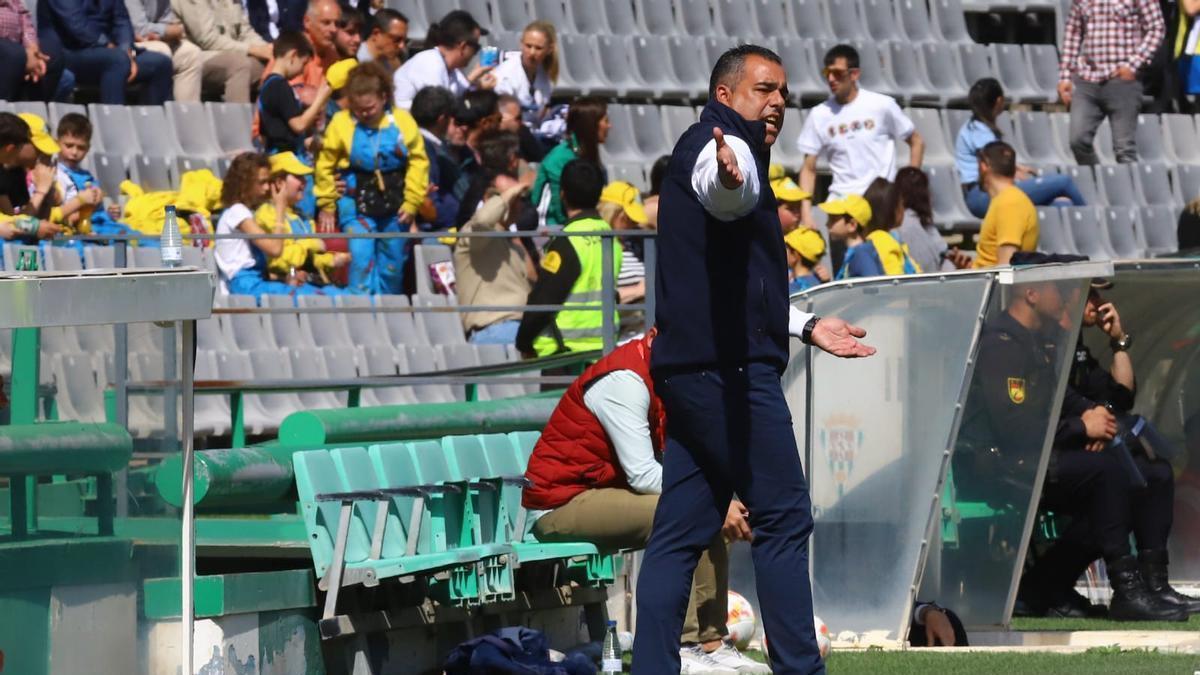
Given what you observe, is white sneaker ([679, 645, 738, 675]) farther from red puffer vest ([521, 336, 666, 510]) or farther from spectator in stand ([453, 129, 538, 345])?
spectator in stand ([453, 129, 538, 345])

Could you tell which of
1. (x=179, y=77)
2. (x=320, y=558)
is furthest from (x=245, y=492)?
(x=179, y=77)

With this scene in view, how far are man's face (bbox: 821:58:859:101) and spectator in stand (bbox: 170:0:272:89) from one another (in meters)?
3.79

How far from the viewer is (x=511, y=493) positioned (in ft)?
25.1

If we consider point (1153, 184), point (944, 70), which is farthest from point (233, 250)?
point (944, 70)

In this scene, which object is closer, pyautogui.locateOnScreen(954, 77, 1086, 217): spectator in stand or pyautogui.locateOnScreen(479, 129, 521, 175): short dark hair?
pyautogui.locateOnScreen(479, 129, 521, 175): short dark hair

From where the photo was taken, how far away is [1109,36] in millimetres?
16484

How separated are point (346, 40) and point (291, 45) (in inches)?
19.3

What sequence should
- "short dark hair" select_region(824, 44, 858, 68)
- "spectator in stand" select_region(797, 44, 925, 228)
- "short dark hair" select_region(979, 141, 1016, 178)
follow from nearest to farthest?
"short dark hair" select_region(979, 141, 1016, 178) → "short dark hair" select_region(824, 44, 858, 68) → "spectator in stand" select_region(797, 44, 925, 228)

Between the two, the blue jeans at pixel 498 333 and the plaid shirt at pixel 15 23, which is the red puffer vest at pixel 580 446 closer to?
the blue jeans at pixel 498 333

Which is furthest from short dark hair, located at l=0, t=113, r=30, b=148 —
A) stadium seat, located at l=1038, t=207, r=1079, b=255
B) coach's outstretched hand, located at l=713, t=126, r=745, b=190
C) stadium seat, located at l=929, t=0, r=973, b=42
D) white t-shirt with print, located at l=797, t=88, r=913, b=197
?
stadium seat, located at l=929, t=0, r=973, b=42

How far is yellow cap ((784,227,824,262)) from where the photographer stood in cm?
1152

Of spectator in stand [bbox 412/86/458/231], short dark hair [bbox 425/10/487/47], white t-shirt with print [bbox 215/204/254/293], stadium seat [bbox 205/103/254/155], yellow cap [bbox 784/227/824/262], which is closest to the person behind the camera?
white t-shirt with print [bbox 215/204/254/293]

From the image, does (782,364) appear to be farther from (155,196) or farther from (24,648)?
(155,196)

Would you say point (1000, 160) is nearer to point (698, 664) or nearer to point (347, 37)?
point (347, 37)
